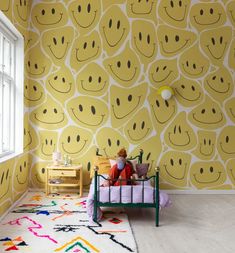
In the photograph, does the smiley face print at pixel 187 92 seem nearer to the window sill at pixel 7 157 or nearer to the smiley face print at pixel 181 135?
the smiley face print at pixel 181 135

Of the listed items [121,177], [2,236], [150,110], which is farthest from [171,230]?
[150,110]

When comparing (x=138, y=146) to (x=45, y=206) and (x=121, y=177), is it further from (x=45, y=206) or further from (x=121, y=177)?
(x=45, y=206)

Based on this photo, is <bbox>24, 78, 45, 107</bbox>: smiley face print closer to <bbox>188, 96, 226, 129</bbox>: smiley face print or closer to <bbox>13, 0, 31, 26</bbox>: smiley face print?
<bbox>13, 0, 31, 26</bbox>: smiley face print

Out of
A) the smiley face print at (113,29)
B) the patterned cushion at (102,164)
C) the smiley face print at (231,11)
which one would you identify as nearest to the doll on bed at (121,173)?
the patterned cushion at (102,164)

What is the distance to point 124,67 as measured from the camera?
559cm

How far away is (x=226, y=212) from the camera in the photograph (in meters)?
4.46

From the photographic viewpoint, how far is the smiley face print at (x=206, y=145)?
18.4ft

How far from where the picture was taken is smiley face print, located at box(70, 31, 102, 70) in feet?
18.2

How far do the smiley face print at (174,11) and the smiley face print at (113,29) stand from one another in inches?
25.3

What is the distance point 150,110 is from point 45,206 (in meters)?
2.29

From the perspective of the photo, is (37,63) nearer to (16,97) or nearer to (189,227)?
(16,97)

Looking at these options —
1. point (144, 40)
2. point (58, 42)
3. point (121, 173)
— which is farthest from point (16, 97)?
point (144, 40)

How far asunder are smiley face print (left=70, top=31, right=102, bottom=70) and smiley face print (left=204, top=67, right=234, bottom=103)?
75.6 inches

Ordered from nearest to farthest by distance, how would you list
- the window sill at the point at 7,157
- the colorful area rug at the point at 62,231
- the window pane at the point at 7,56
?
1. the colorful area rug at the point at 62,231
2. the window sill at the point at 7,157
3. the window pane at the point at 7,56
